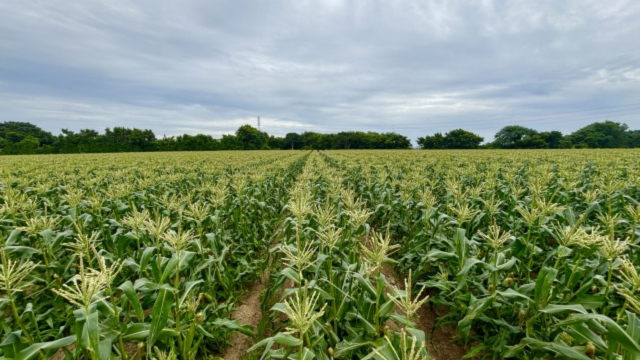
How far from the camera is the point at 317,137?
101 metres

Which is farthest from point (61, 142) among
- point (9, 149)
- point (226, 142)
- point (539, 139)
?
point (539, 139)

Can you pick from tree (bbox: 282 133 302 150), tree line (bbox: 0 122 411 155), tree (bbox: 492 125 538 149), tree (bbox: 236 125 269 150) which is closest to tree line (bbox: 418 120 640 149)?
tree (bbox: 492 125 538 149)

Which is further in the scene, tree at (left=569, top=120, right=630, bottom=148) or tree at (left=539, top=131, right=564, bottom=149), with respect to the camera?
tree at (left=539, top=131, right=564, bottom=149)

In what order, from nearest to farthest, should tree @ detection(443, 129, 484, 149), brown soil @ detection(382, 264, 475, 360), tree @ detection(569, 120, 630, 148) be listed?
brown soil @ detection(382, 264, 475, 360) → tree @ detection(569, 120, 630, 148) → tree @ detection(443, 129, 484, 149)

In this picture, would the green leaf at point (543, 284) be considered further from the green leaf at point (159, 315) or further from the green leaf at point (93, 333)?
the green leaf at point (93, 333)

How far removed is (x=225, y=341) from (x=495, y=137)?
117167 mm

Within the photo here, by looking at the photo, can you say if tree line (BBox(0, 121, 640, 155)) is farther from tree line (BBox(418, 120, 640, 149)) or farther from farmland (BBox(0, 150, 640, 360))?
farmland (BBox(0, 150, 640, 360))

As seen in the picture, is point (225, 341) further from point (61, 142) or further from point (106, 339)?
point (61, 142)

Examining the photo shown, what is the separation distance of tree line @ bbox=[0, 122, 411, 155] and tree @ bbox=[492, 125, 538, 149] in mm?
32408

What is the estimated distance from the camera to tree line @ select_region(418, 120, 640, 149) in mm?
75000

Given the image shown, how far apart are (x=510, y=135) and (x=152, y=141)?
114 meters

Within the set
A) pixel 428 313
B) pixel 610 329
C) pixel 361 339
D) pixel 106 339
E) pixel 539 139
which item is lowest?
pixel 428 313

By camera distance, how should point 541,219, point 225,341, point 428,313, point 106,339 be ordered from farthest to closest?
1. point 428,313
2. point 541,219
3. point 225,341
4. point 106,339

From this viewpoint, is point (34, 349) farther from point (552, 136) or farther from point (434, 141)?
point (552, 136)
